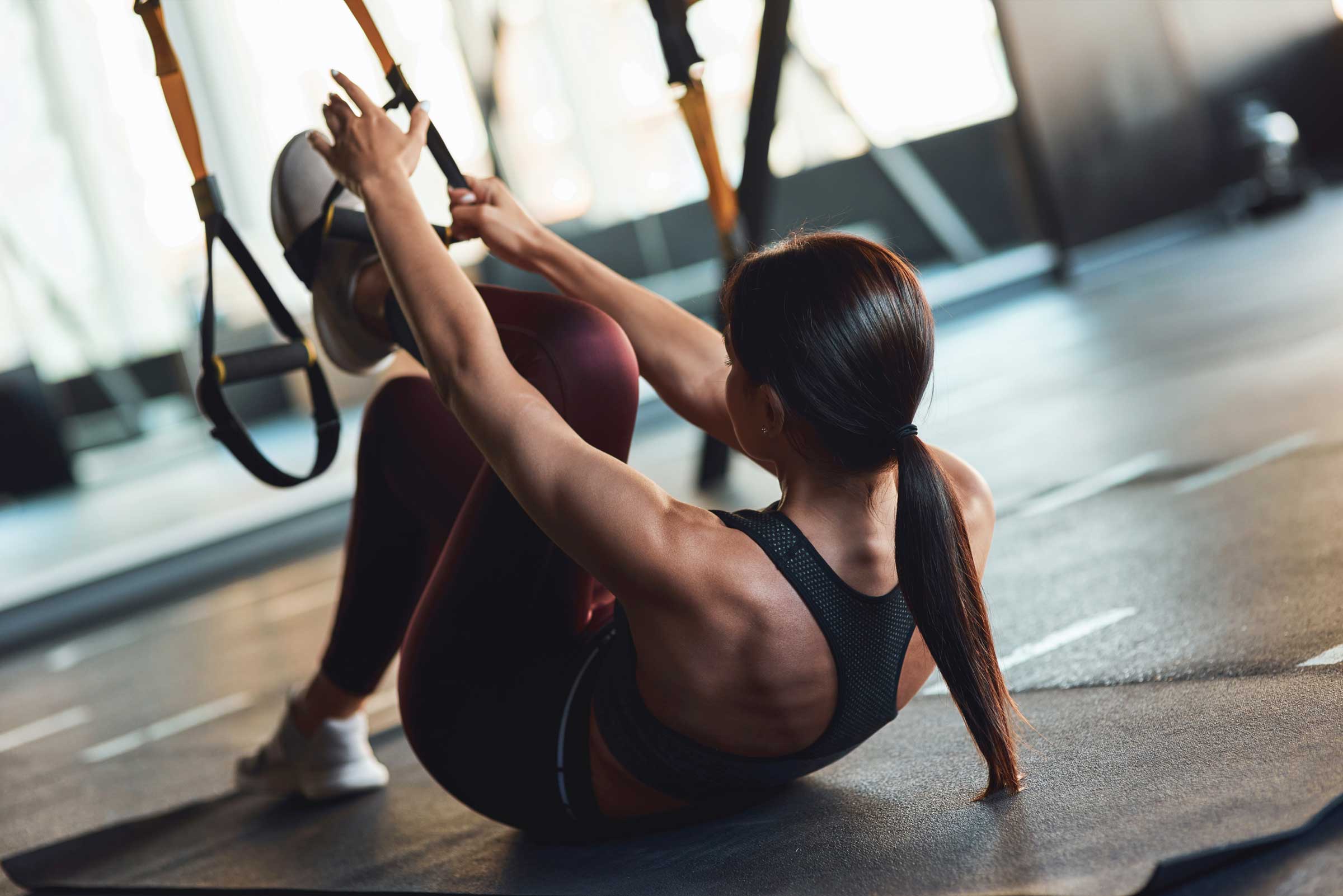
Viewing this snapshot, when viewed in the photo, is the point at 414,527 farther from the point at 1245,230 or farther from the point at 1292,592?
the point at 1245,230

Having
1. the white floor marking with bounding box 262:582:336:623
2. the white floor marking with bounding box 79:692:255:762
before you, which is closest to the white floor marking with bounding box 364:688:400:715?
the white floor marking with bounding box 79:692:255:762

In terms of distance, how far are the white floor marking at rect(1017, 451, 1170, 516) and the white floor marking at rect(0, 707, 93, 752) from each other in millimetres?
2346

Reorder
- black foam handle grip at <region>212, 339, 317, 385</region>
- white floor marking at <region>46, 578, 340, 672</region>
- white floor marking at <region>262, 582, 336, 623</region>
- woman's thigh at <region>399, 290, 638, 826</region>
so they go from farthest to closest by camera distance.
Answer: white floor marking at <region>46, 578, 340, 672</region>, white floor marking at <region>262, 582, 336, 623</region>, black foam handle grip at <region>212, 339, 317, 385</region>, woman's thigh at <region>399, 290, 638, 826</region>

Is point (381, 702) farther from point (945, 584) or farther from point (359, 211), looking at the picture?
point (945, 584)

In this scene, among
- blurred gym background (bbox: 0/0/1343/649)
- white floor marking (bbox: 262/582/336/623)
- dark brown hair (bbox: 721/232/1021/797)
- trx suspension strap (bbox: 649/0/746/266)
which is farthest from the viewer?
blurred gym background (bbox: 0/0/1343/649)

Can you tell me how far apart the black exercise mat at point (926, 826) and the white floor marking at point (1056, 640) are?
0.33ft

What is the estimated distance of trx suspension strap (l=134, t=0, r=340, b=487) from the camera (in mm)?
1597

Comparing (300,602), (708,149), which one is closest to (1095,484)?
(708,149)

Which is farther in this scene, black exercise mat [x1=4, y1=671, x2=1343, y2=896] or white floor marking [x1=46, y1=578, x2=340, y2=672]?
white floor marking [x1=46, y1=578, x2=340, y2=672]

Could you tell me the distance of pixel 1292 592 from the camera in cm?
179

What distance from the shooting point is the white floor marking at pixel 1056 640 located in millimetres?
1884

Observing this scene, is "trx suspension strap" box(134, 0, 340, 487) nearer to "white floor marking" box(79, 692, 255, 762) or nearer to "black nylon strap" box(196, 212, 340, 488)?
"black nylon strap" box(196, 212, 340, 488)

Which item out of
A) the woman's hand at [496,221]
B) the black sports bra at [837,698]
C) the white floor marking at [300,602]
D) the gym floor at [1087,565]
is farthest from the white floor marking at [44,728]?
the black sports bra at [837,698]

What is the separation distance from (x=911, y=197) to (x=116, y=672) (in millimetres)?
6411
